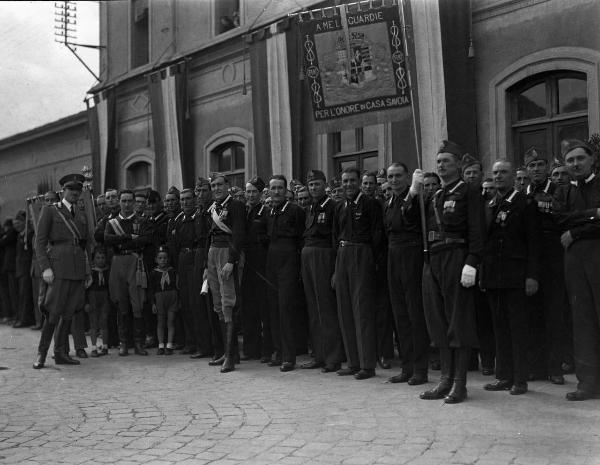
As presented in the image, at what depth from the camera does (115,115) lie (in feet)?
62.6

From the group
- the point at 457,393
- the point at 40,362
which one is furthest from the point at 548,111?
the point at 40,362

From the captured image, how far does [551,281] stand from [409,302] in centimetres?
130

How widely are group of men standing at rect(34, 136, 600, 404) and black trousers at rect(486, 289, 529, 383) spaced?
12 millimetres

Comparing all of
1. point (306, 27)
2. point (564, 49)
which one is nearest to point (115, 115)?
point (306, 27)

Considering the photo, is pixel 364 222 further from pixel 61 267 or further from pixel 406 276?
pixel 61 267

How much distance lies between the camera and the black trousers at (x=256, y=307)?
8977 mm

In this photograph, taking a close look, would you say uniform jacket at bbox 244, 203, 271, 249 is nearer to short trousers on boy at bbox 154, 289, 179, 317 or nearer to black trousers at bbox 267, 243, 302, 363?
black trousers at bbox 267, 243, 302, 363

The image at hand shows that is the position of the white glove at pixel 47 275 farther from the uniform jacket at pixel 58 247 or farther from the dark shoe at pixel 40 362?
the dark shoe at pixel 40 362

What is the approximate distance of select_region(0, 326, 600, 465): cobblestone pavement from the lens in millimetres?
4840

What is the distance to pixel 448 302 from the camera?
254 inches

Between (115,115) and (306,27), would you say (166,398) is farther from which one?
(115,115)

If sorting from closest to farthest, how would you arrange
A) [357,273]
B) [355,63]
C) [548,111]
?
1. [357,273]
2. [548,111]
3. [355,63]

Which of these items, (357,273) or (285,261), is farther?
(285,261)

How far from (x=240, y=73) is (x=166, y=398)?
9628 mm
